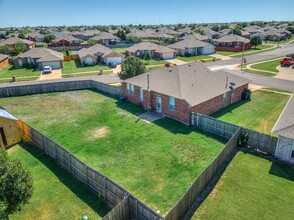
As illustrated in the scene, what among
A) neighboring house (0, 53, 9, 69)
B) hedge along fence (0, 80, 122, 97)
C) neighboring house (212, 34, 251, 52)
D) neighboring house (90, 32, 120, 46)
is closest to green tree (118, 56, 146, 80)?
hedge along fence (0, 80, 122, 97)

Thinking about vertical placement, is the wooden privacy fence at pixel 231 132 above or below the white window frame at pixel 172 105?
below

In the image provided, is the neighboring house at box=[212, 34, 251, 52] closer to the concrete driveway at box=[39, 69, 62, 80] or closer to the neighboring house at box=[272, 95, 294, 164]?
the concrete driveway at box=[39, 69, 62, 80]

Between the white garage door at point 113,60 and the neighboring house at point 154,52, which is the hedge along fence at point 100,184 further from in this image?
the neighboring house at point 154,52

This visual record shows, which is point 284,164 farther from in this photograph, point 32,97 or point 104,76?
point 104,76

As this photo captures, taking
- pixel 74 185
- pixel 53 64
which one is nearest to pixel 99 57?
pixel 53 64

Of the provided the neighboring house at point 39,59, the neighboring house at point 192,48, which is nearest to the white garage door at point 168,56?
the neighboring house at point 192,48

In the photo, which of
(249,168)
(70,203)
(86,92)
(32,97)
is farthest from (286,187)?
(32,97)

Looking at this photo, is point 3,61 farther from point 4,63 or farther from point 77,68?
point 77,68
